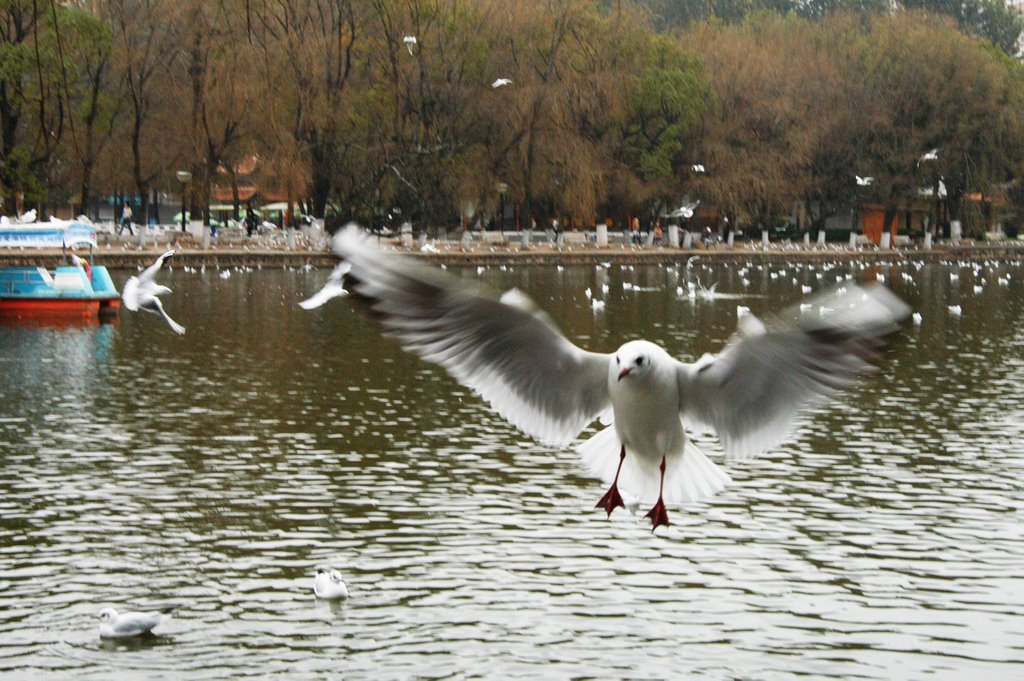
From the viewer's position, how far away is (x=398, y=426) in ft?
57.5

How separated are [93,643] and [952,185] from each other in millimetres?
59979

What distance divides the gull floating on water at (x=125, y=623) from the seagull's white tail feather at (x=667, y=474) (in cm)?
326

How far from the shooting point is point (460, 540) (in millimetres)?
12344

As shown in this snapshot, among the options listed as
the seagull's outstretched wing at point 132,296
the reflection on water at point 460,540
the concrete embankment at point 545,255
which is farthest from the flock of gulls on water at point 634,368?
the concrete embankment at point 545,255

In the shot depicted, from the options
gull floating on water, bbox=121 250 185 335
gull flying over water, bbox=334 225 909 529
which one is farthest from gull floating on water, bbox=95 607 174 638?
gull floating on water, bbox=121 250 185 335

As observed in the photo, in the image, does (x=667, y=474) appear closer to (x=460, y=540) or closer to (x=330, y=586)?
(x=330, y=586)

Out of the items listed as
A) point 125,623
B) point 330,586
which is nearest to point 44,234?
point 330,586

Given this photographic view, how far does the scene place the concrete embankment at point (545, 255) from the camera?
147ft

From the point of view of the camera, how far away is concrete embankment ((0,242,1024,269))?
4466cm

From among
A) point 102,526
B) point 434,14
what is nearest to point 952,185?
point 434,14

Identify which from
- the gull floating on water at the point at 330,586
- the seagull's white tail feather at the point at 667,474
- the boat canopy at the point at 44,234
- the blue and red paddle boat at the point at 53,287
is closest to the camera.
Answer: the seagull's white tail feather at the point at 667,474

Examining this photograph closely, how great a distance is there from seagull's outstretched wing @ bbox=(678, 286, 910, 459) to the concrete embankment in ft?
98.7

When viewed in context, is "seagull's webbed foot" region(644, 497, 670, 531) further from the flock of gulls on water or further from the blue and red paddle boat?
the blue and red paddle boat

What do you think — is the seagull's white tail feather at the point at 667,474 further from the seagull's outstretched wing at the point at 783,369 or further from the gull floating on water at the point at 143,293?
the gull floating on water at the point at 143,293
